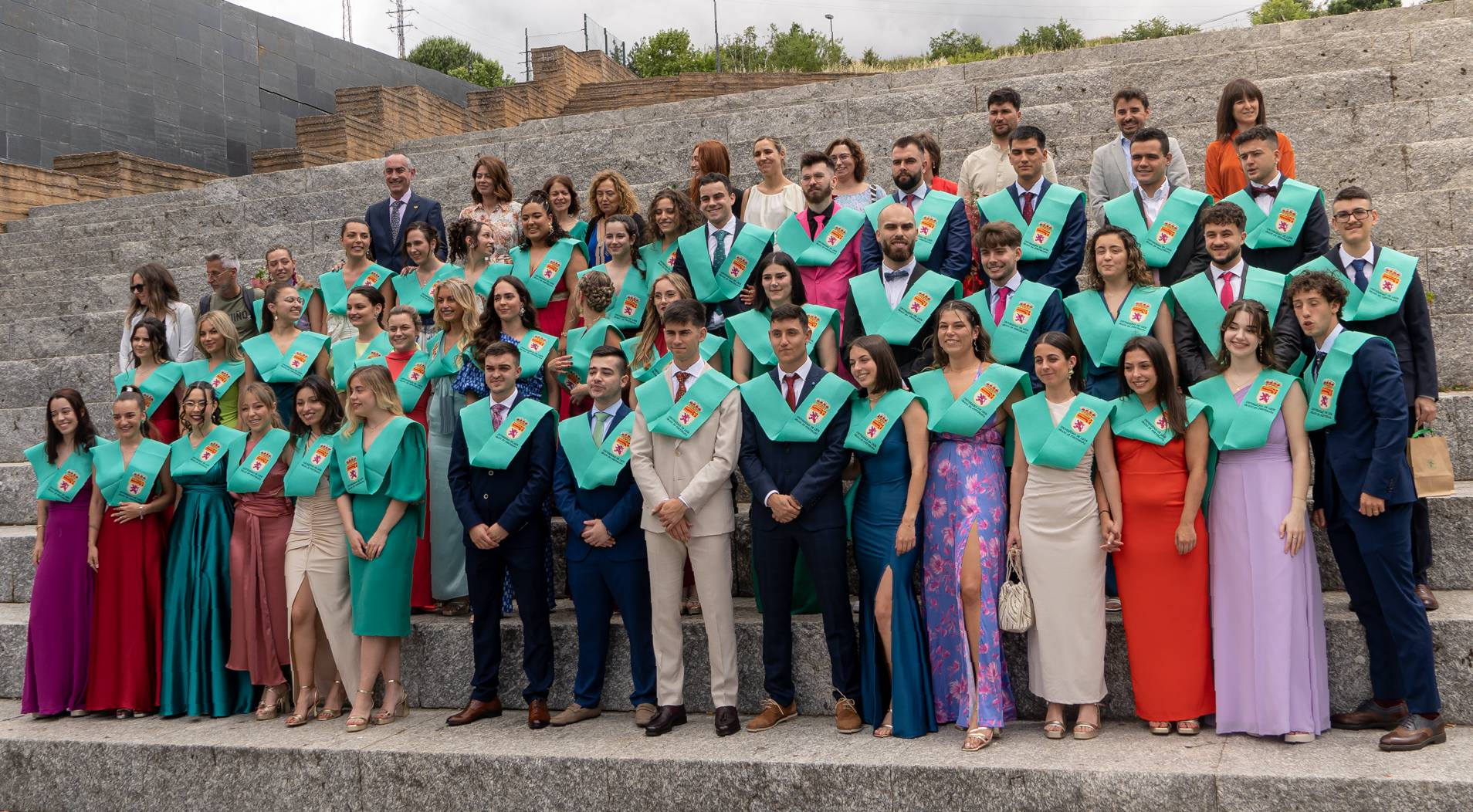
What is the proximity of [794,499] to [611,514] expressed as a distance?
3.07ft

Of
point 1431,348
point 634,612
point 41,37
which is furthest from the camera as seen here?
point 41,37

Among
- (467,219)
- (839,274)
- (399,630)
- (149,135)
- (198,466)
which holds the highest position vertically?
(149,135)

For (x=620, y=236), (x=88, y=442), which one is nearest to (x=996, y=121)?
(x=620, y=236)

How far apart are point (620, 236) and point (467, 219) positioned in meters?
1.28

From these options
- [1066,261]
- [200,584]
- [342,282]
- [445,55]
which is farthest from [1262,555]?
[445,55]

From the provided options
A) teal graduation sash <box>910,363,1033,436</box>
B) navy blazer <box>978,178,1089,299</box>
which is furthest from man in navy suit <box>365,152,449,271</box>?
teal graduation sash <box>910,363,1033,436</box>

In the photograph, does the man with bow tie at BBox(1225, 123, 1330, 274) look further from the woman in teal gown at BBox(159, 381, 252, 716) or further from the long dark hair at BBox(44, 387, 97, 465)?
the long dark hair at BBox(44, 387, 97, 465)

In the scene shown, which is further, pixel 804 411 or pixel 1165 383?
pixel 804 411

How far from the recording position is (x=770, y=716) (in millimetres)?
5430

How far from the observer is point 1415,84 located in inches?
348

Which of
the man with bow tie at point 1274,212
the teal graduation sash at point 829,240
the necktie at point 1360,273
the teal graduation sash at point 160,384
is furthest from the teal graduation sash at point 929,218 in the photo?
the teal graduation sash at point 160,384

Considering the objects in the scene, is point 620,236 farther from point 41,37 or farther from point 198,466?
point 41,37

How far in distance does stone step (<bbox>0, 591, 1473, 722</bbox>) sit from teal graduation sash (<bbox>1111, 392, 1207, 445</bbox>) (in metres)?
0.87

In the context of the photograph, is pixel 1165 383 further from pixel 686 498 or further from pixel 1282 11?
pixel 1282 11
